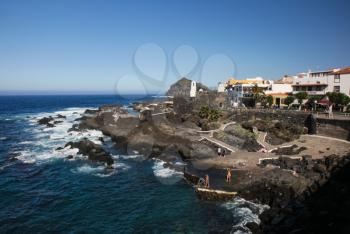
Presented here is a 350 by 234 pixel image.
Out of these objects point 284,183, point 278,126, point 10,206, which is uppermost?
point 278,126

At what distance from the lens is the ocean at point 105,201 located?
920 inches

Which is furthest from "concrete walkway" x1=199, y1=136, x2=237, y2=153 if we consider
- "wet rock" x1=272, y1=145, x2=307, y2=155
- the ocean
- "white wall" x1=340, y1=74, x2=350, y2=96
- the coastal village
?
"white wall" x1=340, y1=74, x2=350, y2=96

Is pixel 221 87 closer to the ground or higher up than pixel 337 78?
closer to the ground

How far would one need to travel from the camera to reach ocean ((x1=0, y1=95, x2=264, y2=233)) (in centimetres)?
2338

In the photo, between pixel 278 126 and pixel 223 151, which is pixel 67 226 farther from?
pixel 278 126

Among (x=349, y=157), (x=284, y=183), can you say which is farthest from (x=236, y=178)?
(x=349, y=157)

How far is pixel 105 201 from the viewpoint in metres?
28.0

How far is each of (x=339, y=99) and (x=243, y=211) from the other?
38266mm

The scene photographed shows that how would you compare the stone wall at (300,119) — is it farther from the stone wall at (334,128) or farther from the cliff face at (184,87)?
the cliff face at (184,87)

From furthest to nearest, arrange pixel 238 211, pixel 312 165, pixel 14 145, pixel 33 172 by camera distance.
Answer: pixel 14 145
pixel 33 172
pixel 312 165
pixel 238 211

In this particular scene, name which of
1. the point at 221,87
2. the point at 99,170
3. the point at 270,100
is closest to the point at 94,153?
the point at 99,170

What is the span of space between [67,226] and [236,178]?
58.3ft

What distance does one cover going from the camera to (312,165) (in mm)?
33750

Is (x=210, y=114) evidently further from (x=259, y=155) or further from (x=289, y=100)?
(x=259, y=155)
